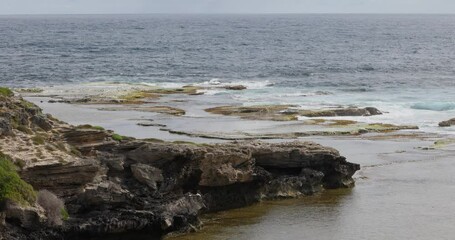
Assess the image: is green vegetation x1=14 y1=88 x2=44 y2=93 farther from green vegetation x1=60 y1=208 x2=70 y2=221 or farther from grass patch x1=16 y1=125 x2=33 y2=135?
→ green vegetation x1=60 y1=208 x2=70 y2=221

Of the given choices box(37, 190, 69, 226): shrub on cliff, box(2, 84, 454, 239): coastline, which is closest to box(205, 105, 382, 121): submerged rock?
box(2, 84, 454, 239): coastline

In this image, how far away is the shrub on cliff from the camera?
34.4 metres

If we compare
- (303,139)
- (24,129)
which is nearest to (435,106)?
(303,139)

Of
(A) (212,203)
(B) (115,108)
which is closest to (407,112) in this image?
(B) (115,108)

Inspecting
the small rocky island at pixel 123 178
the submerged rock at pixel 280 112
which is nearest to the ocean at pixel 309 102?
the small rocky island at pixel 123 178

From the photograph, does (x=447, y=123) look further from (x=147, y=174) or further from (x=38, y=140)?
(x=38, y=140)

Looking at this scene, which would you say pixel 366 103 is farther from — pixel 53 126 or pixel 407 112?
pixel 53 126

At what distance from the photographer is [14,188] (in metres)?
33.9

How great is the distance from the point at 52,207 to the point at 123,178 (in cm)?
573

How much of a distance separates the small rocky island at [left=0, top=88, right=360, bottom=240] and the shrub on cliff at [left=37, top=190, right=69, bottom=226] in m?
0.04

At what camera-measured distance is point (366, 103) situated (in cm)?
9681

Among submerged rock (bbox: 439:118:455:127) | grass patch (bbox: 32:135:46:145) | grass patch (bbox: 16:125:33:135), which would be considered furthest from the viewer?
submerged rock (bbox: 439:118:455:127)

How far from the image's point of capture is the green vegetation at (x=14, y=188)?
33562mm

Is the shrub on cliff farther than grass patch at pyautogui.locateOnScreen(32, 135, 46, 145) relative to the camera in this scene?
No
